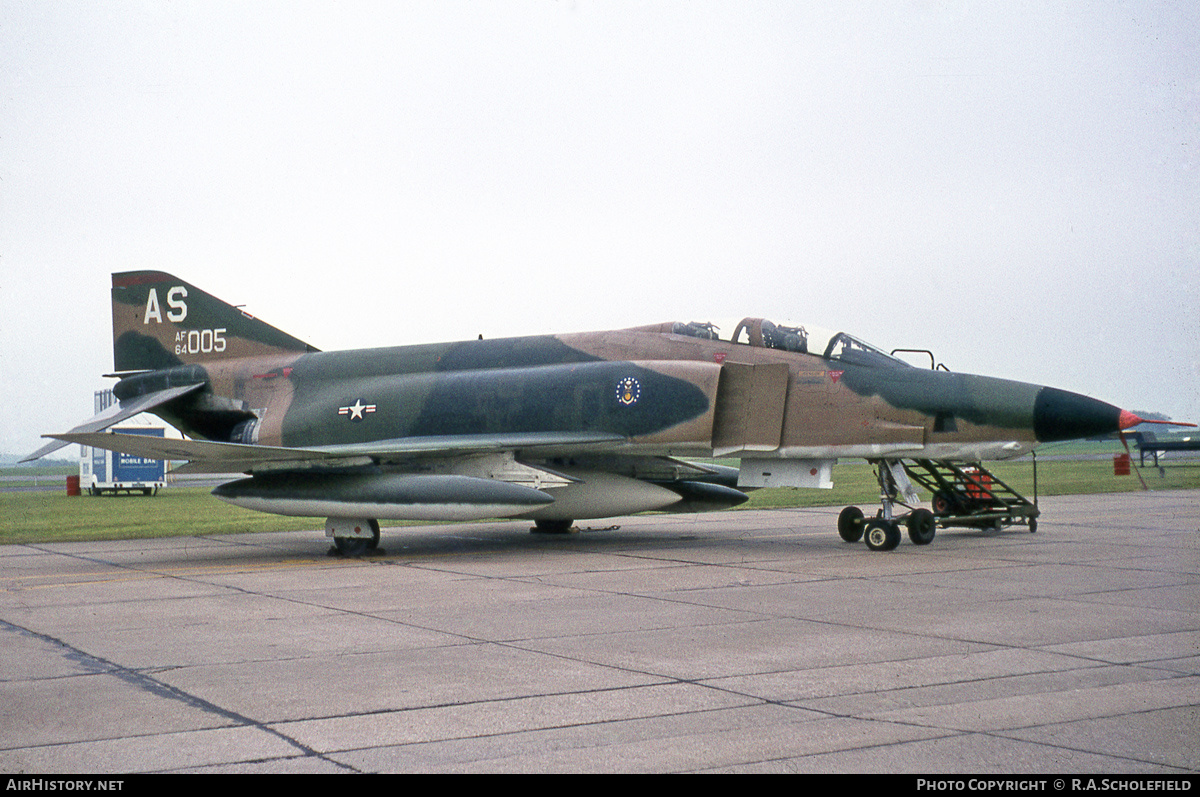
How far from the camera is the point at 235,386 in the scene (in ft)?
52.5

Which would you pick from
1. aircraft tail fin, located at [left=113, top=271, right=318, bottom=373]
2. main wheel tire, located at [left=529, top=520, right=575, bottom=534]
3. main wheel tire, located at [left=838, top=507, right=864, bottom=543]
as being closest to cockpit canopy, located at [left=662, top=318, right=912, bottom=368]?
main wheel tire, located at [left=838, top=507, right=864, bottom=543]

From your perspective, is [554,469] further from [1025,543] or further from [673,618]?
[673,618]

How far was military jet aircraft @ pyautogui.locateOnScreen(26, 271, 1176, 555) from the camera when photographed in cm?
1192

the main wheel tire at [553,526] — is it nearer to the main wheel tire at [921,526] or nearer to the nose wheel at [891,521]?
the nose wheel at [891,521]

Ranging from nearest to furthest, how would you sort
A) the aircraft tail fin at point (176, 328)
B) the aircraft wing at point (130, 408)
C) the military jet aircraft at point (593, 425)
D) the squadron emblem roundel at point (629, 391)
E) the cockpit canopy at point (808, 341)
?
1. the military jet aircraft at point (593, 425)
2. the cockpit canopy at point (808, 341)
3. the squadron emblem roundel at point (629, 391)
4. the aircraft wing at point (130, 408)
5. the aircraft tail fin at point (176, 328)

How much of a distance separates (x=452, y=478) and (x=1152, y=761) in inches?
367

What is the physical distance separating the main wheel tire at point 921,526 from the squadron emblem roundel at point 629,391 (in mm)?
3665

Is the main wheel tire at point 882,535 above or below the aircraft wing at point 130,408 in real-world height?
below

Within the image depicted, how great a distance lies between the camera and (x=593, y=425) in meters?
13.1

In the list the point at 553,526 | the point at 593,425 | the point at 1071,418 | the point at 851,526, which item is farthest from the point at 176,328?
the point at 1071,418

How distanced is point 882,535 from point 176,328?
1134 cm

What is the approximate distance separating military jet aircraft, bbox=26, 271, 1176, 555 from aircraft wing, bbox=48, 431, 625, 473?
0.04 meters

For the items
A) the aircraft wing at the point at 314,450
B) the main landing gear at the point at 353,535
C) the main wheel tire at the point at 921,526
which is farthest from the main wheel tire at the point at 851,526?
the main landing gear at the point at 353,535

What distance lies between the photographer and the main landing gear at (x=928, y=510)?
40.3 feet
